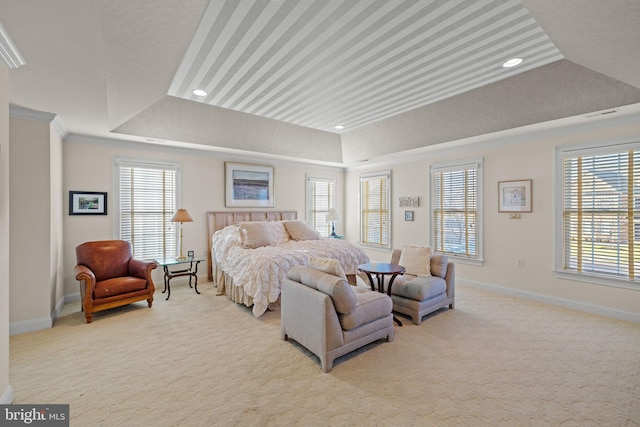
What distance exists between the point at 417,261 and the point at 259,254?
7.54 feet

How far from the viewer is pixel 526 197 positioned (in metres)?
4.58

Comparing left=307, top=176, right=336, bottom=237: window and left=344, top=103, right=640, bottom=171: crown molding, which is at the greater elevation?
left=344, top=103, right=640, bottom=171: crown molding

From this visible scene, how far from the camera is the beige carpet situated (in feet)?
6.68

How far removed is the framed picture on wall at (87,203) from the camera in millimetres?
4454

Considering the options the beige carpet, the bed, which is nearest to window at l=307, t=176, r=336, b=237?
the bed

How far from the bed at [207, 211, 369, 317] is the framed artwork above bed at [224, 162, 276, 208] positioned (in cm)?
24

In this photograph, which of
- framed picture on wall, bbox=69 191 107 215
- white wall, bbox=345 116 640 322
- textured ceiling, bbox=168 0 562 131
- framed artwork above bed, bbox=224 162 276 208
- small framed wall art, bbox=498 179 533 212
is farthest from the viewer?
framed artwork above bed, bbox=224 162 276 208

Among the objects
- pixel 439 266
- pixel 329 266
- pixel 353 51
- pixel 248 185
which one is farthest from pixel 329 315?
pixel 248 185

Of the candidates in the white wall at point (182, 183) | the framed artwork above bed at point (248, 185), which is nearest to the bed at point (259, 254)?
the framed artwork above bed at point (248, 185)

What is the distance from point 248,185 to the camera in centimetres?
628

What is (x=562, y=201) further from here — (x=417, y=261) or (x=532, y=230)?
(x=417, y=261)

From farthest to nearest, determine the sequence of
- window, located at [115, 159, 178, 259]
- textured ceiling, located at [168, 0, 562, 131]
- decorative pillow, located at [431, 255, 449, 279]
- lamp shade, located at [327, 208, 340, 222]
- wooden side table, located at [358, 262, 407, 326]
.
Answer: lamp shade, located at [327, 208, 340, 222] < window, located at [115, 159, 178, 259] < decorative pillow, located at [431, 255, 449, 279] < wooden side table, located at [358, 262, 407, 326] < textured ceiling, located at [168, 0, 562, 131]

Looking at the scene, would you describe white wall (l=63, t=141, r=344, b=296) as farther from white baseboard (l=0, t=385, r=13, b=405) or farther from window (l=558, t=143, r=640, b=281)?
window (l=558, t=143, r=640, b=281)

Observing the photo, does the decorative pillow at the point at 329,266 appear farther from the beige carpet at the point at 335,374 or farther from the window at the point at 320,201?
the window at the point at 320,201
